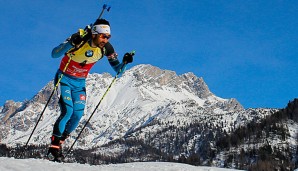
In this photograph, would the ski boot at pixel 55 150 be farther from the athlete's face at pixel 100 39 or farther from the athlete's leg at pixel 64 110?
the athlete's face at pixel 100 39

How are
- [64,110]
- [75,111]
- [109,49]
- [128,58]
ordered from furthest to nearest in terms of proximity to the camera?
[128,58] → [109,49] → [75,111] → [64,110]

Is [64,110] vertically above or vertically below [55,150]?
above

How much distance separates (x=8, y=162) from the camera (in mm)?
9305

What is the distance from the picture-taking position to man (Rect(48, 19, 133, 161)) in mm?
11344

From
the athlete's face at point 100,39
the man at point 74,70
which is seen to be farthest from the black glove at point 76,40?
the athlete's face at point 100,39

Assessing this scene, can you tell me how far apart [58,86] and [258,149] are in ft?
636

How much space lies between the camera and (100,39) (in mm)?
11648

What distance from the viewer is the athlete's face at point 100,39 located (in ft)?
38.1

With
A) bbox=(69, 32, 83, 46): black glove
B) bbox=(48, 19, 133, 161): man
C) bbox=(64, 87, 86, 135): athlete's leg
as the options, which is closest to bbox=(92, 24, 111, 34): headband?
bbox=(48, 19, 133, 161): man

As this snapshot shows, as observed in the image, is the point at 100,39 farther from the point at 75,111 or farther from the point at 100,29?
the point at 75,111

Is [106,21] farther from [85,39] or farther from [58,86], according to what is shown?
[58,86]

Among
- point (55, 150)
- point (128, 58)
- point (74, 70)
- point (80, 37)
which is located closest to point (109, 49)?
point (128, 58)

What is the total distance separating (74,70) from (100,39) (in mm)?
1139

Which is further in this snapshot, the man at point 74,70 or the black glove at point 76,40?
the man at point 74,70
